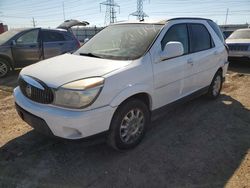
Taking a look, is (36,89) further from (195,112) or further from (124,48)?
(195,112)

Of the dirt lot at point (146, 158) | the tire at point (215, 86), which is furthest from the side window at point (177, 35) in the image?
the tire at point (215, 86)

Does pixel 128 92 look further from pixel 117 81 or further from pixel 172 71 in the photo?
pixel 172 71

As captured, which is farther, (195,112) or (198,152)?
(195,112)

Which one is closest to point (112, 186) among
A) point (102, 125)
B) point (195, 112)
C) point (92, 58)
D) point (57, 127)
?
point (102, 125)

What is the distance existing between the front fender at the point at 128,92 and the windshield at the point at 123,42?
0.44m

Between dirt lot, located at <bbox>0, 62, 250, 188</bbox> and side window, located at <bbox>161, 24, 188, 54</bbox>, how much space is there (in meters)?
1.35

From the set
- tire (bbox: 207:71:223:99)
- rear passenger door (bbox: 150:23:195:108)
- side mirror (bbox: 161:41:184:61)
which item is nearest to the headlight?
rear passenger door (bbox: 150:23:195:108)

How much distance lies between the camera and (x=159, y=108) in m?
3.72

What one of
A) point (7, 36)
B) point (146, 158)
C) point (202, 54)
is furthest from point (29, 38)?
point (146, 158)

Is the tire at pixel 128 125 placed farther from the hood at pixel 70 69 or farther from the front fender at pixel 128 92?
the hood at pixel 70 69

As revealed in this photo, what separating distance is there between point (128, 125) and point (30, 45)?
20.1ft

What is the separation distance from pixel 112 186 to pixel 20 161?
1269 millimetres

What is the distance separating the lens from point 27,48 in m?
8.07

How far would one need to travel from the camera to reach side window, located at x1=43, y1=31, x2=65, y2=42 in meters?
8.50
